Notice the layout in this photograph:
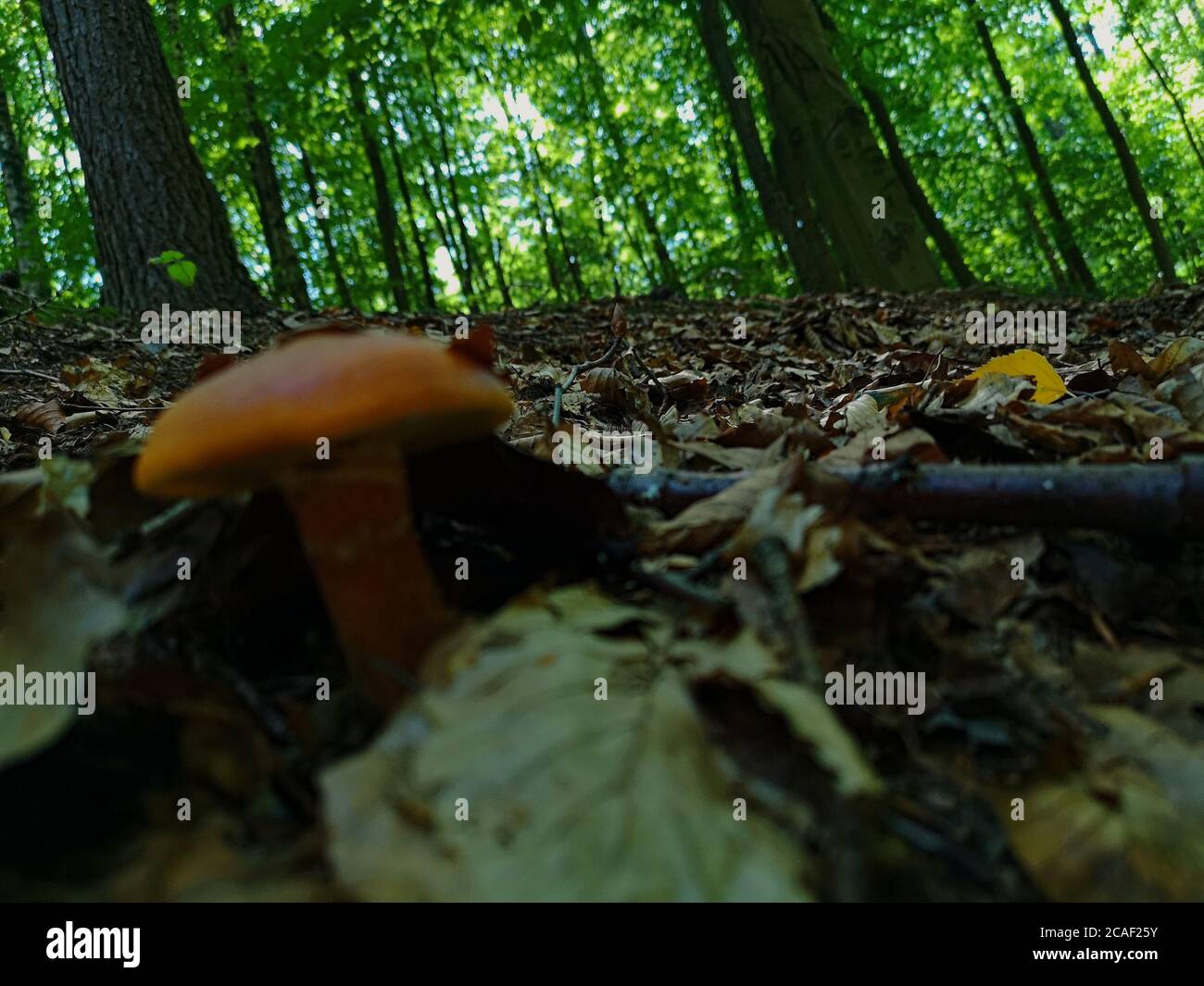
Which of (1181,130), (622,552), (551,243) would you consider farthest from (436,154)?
(1181,130)

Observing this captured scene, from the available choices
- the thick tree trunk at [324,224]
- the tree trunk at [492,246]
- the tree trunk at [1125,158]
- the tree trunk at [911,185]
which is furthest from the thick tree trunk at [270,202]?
the tree trunk at [1125,158]

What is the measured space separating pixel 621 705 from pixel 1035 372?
214 centimetres

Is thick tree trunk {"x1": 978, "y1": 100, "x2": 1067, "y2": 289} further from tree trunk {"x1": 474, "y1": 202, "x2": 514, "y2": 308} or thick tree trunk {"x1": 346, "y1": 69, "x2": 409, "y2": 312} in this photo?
thick tree trunk {"x1": 346, "y1": 69, "x2": 409, "y2": 312}

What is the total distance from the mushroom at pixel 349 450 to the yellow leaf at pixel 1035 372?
195 cm

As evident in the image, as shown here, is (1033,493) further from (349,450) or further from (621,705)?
(349,450)

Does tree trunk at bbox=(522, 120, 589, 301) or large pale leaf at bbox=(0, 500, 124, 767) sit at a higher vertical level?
tree trunk at bbox=(522, 120, 589, 301)

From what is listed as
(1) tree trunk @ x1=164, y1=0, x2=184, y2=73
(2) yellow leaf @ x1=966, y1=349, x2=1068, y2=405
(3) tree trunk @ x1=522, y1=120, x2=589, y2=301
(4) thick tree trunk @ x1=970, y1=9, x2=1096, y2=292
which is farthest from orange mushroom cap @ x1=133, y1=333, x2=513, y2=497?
(3) tree trunk @ x1=522, y1=120, x2=589, y2=301

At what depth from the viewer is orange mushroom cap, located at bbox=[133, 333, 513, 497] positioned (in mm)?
945

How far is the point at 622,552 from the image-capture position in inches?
55.6

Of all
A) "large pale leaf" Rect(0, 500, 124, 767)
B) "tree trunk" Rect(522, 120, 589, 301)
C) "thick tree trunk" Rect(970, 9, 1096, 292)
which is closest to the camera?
"large pale leaf" Rect(0, 500, 124, 767)

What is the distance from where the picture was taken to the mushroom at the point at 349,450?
0.95 meters

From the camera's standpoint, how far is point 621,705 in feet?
3.26

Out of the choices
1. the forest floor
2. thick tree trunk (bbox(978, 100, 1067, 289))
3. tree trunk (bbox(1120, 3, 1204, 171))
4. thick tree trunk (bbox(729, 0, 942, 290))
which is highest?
tree trunk (bbox(1120, 3, 1204, 171))

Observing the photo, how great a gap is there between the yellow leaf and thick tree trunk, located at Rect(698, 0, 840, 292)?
28.0ft
